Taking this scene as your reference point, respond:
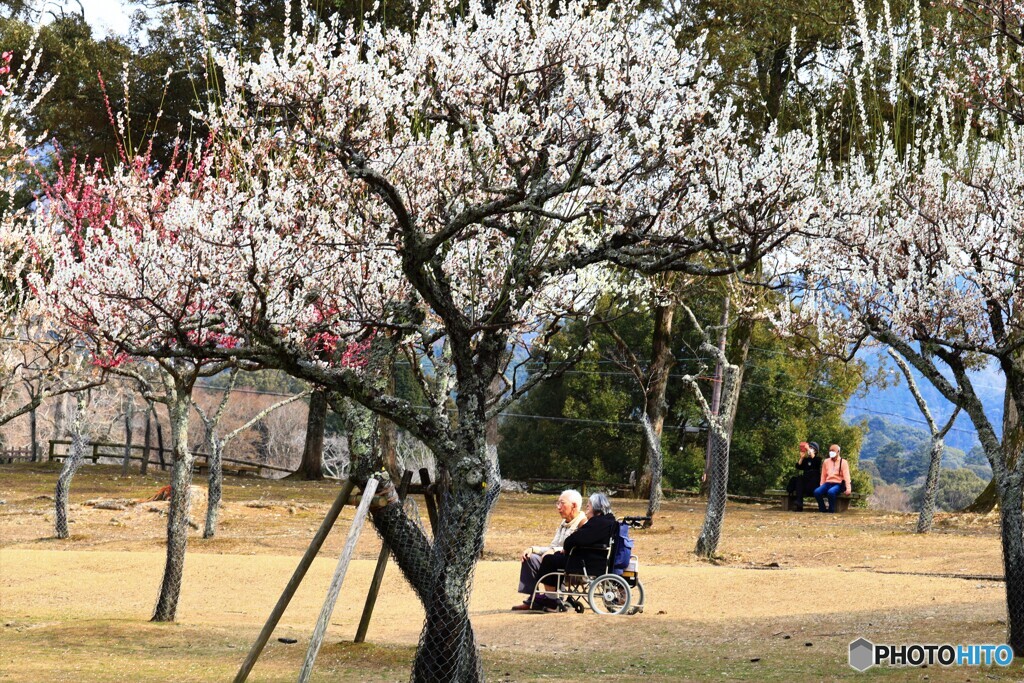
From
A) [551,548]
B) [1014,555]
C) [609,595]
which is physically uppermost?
[1014,555]

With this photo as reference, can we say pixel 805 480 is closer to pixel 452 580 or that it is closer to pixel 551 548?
pixel 551 548

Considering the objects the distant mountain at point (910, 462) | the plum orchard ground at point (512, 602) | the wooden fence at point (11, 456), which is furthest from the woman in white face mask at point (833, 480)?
the distant mountain at point (910, 462)

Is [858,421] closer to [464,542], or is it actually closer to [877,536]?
[877,536]

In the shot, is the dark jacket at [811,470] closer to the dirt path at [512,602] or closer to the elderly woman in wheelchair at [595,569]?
the dirt path at [512,602]

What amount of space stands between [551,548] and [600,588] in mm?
674

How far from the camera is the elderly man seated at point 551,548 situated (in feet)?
37.6

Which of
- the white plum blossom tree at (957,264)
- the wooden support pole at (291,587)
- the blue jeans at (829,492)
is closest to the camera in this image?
the wooden support pole at (291,587)

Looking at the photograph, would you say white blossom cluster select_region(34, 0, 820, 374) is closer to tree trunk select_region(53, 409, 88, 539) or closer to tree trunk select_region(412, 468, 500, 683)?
tree trunk select_region(412, 468, 500, 683)

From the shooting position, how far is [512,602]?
1266cm

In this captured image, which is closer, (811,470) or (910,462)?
(811,470)

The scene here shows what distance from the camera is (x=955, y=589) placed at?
1234cm

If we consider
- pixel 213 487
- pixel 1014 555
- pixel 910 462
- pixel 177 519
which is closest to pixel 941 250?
pixel 1014 555

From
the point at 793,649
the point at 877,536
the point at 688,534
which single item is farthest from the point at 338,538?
the point at 793,649

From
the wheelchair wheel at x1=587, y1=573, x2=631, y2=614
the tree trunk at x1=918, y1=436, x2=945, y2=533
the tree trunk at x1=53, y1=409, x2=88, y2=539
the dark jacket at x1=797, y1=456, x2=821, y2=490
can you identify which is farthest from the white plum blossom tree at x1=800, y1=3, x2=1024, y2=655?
the dark jacket at x1=797, y1=456, x2=821, y2=490
